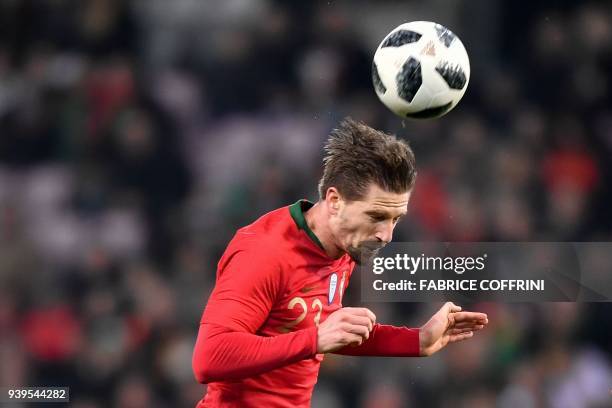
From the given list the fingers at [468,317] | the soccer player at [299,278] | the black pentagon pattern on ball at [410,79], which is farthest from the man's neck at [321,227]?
the black pentagon pattern on ball at [410,79]

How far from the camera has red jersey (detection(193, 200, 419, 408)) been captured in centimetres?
227

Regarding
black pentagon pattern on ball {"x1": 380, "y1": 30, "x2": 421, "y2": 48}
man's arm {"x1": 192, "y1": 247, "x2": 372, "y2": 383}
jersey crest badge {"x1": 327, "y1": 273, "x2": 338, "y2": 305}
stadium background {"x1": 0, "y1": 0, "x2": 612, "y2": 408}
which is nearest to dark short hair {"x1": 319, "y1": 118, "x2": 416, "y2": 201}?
jersey crest badge {"x1": 327, "y1": 273, "x2": 338, "y2": 305}

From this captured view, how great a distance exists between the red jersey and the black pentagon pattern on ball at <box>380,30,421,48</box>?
1.14 metres

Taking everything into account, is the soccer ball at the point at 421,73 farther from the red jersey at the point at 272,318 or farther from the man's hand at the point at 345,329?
the man's hand at the point at 345,329

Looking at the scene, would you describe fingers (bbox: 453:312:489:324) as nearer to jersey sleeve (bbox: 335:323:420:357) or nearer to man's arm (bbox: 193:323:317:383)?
jersey sleeve (bbox: 335:323:420:357)

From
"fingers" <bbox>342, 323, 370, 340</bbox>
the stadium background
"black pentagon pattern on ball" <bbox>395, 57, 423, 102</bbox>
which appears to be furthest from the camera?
the stadium background

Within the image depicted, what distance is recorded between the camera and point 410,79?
3561mm

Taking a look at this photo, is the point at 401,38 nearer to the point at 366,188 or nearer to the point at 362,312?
the point at 366,188

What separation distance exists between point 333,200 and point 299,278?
254 mm

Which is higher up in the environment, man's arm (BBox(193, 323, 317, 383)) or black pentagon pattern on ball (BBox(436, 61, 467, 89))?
black pentagon pattern on ball (BBox(436, 61, 467, 89))

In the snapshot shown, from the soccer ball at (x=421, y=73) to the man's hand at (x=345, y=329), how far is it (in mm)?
1569

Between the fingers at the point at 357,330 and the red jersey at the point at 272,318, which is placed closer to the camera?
the fingers at the point at 357,330

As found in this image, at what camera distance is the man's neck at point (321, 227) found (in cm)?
268

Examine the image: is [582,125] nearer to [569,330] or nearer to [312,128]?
[569,330]
